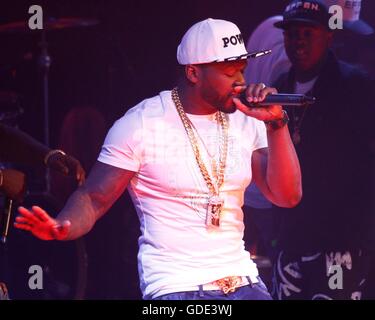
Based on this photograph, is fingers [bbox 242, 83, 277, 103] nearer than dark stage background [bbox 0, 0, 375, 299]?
Yes

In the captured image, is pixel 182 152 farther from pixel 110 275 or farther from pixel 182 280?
pixel 110 275

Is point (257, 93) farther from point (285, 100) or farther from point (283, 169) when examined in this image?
point (283, 169)

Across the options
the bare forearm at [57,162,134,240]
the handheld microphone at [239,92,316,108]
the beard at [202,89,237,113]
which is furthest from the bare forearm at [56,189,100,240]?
the handheld microphone at [239,92,316,108]

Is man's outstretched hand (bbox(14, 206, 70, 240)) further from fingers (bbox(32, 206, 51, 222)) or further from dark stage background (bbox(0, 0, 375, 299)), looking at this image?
dark stage background (bbox(0, 0, 375, 299))

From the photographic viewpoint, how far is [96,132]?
556cm

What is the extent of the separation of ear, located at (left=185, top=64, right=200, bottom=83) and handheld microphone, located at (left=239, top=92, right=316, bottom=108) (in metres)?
0.38

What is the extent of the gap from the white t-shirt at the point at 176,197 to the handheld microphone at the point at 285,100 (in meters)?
0.35

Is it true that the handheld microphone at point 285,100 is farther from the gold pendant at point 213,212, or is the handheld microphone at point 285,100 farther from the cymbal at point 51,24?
the cymbal at point 51,24

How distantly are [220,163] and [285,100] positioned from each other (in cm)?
46

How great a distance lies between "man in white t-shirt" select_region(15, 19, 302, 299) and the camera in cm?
365

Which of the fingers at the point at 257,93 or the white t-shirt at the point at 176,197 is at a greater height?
the fingers at the point at 257,93

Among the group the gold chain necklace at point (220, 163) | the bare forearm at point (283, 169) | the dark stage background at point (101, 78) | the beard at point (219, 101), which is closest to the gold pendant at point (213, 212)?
the gold chain necklace at point (220, 163)

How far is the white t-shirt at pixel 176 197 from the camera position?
3650 millimetres
